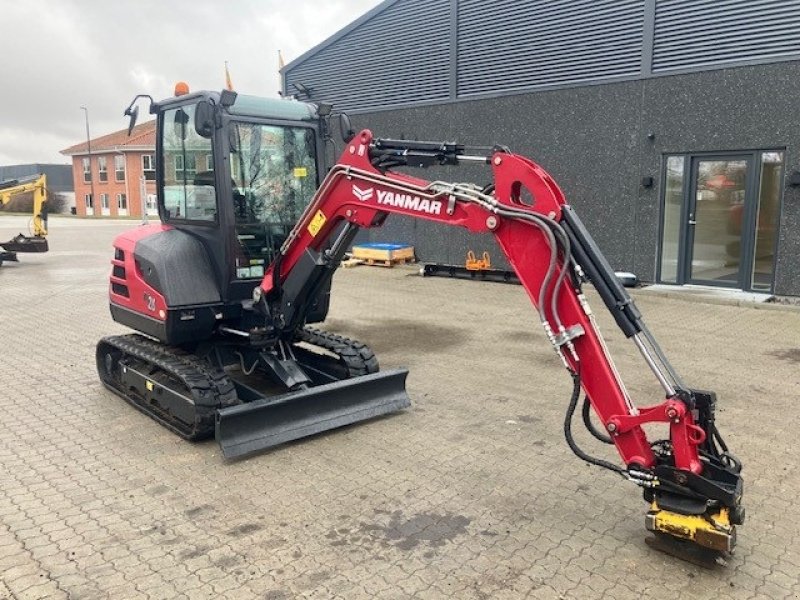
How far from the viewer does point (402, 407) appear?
5.86 metres

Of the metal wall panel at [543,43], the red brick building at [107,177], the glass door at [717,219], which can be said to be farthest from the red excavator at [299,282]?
the red brick building at [107,177]

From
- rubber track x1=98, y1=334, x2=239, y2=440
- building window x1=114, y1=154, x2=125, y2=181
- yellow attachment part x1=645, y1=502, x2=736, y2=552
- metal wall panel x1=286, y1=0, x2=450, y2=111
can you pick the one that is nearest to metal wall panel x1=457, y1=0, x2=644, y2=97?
metal wall panel x1=286, y1=0, x2=450, y2=111

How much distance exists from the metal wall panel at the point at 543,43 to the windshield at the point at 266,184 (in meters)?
8.82

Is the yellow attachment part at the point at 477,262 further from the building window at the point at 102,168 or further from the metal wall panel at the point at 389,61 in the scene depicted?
the building window at the point at 102,168

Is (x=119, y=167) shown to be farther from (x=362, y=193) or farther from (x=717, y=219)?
(x=362, y=193)

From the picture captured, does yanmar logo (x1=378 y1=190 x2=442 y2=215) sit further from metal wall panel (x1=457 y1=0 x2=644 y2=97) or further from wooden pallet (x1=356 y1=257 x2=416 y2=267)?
wooden pallet (x1=356 y1=257 x2=416 y2=267)

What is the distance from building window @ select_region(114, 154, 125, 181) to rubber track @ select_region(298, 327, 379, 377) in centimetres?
5405

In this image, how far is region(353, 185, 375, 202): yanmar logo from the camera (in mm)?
4789

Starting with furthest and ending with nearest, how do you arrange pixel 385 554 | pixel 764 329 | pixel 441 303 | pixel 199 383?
pixel 441 303 → pixel 764 329 → pixel 199 383 → pixel 385 554

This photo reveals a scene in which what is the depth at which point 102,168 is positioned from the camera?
5641cm

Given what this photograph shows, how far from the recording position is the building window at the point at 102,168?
184 feet

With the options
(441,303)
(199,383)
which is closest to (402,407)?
(199,383)

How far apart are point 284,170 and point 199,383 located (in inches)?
77.8

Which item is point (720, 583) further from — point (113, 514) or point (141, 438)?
point (141, 438)
